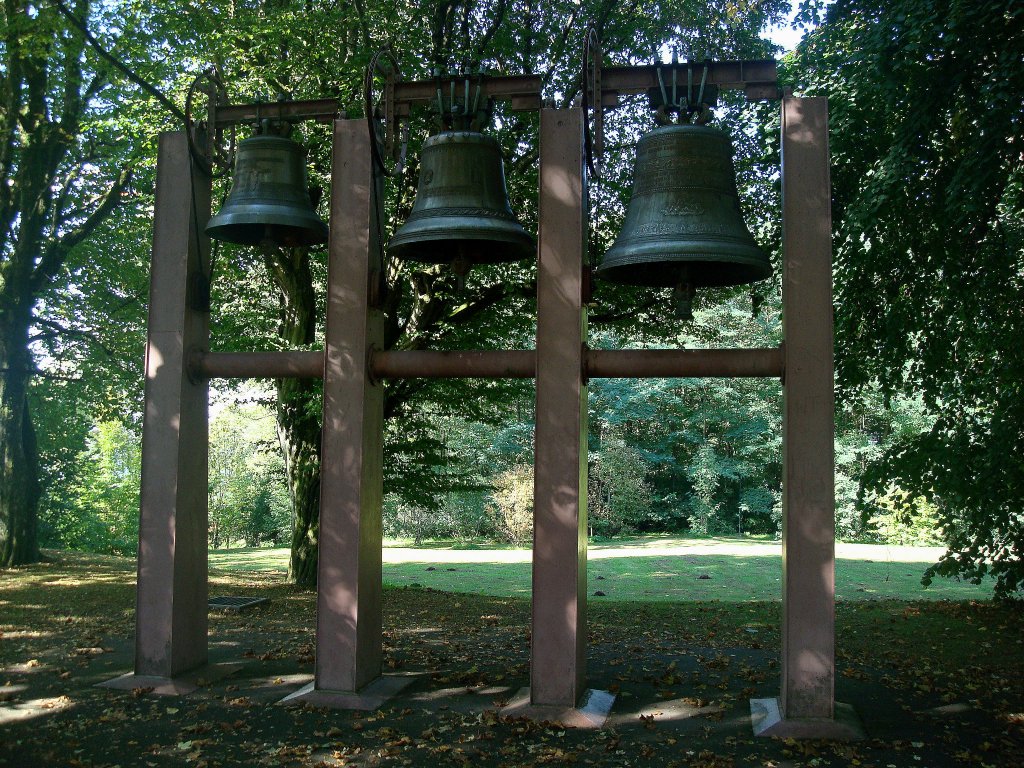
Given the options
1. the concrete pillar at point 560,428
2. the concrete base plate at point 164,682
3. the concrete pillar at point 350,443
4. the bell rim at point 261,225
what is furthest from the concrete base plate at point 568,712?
the bell rim at point 261,225

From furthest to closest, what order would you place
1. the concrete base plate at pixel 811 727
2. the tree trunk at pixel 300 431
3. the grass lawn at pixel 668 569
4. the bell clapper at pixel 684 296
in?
1. the grass lawn at pixel 668 569
2. the tree trunk at pixel 300 431
3. the bell clapper at pixel 684 296
4. the concrete base plate at pixel 811 727

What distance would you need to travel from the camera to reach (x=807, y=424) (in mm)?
5125

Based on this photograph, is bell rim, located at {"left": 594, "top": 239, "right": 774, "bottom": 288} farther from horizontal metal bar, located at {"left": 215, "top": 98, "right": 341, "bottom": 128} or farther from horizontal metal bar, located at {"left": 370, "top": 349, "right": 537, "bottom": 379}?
horizontal metal bar, located at {"left": 215, "top": 98, "right": 341, "bottom": 128}

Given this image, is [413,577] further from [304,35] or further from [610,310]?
[304,35]

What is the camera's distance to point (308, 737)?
4.95m

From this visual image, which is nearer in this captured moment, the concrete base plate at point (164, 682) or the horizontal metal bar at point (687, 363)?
the horizontal metal bar at point (687, 363)

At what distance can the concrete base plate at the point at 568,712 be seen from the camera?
5.14 m

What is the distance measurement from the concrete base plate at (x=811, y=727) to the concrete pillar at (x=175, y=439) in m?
3.82

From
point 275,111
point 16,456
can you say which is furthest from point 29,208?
point 275,111

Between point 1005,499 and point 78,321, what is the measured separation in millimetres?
15948

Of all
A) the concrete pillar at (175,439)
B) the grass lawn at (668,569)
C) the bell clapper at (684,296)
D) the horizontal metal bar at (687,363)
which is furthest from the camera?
the grass lawn at (668,569)

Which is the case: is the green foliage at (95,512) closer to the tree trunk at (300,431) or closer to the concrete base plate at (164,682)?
the tree trunk at (300,431)

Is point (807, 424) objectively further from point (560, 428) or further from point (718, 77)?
point (718, 77)

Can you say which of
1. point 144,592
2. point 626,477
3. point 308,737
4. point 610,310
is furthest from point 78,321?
point 626,477
